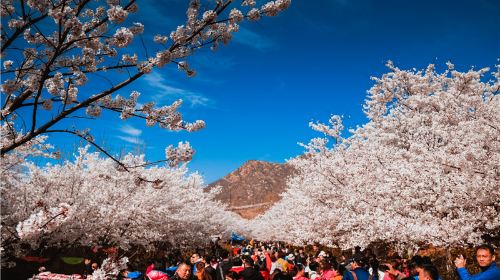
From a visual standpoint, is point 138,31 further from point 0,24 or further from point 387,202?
point 387,202

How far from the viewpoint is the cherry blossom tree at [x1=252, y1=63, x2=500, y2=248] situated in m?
9.20

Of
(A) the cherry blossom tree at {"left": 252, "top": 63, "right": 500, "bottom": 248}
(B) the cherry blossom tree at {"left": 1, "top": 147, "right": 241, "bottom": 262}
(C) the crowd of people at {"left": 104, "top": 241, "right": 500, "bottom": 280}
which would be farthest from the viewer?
(B) the cherry blossom tree at {"left": 1, "top": 147, "right": 241, "bottom": 262}

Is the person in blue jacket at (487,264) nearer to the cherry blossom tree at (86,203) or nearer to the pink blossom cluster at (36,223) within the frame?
the pink blossom cluster at (36,223)

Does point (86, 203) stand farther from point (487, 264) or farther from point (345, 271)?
point (487, 264)

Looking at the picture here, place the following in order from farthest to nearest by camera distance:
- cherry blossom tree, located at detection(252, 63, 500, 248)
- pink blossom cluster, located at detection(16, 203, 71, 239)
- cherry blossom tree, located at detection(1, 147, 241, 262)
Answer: cherry blossom tree, located at detection(1, 147, 241, 262), cherry blossom tree, located at detection(252, 63, 500, 248), pink blossom cluster, located at detection(16, 203, 71, 239)

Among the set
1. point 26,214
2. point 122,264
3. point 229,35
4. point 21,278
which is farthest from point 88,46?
point 21,278

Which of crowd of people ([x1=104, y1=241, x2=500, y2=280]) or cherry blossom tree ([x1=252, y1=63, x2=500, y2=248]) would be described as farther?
cherry blossom tree ([x1=252, y1=63, x2=500, y2=248])

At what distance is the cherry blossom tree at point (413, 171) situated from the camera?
9195 millimetres

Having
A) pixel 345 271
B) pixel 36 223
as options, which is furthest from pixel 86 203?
pixel 36 223

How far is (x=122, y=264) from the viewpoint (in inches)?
131

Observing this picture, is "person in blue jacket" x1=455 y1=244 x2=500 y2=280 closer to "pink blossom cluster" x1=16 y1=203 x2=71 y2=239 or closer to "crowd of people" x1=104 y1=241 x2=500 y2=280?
"crowd of people" x1=104 y1=241 x2=500 y2=280

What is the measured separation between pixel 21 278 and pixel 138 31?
14.2 metres

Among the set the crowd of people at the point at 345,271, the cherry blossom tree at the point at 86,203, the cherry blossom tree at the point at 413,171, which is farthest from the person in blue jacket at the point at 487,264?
the cherry blossom tree at the point at 86,203

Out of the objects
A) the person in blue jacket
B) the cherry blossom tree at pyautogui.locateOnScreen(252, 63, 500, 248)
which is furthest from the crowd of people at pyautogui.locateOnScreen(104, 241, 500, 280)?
the cherry blossom tree at pyautogui.locateOnScreen(252, 63, 500, 248)
